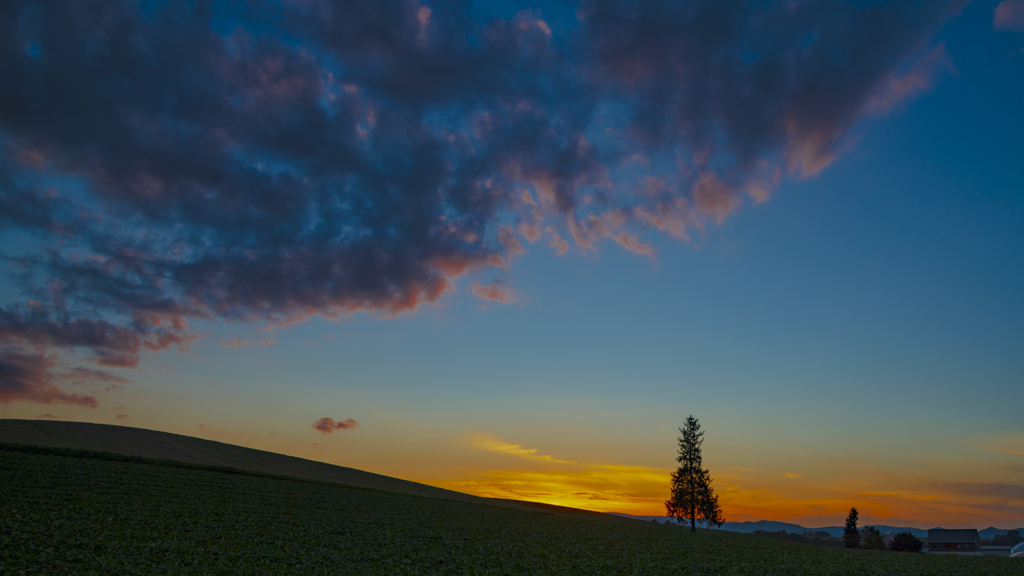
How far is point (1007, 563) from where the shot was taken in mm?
39688

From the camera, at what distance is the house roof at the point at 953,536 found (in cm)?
11649

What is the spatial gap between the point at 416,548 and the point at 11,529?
810 inches

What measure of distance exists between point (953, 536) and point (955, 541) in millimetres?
1859

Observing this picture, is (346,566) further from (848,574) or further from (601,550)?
(848,574)

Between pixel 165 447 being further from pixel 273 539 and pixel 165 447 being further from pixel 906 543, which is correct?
pixel 906 543

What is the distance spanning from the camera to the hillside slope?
6669 cm

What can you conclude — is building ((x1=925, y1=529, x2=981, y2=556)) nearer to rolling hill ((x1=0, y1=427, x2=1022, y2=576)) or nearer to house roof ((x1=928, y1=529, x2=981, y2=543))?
house roof ((x1=928, y1=529, x2=981, y2=543))

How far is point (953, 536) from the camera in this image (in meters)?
118

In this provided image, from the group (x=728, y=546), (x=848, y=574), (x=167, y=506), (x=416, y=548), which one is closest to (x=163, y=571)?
(x=416, y=548)

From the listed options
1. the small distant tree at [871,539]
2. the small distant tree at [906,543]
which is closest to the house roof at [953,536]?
the small distant tree at [871,539]

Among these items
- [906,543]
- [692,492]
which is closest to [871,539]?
[906,543]

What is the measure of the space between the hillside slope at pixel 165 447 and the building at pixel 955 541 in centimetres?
11783

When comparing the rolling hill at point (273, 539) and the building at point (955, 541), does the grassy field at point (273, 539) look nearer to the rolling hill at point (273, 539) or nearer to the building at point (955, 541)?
the rolling hill at point (273, 539)

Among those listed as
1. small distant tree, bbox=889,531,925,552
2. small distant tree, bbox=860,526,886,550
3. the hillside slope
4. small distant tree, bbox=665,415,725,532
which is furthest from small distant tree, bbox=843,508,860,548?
the hillside slope
